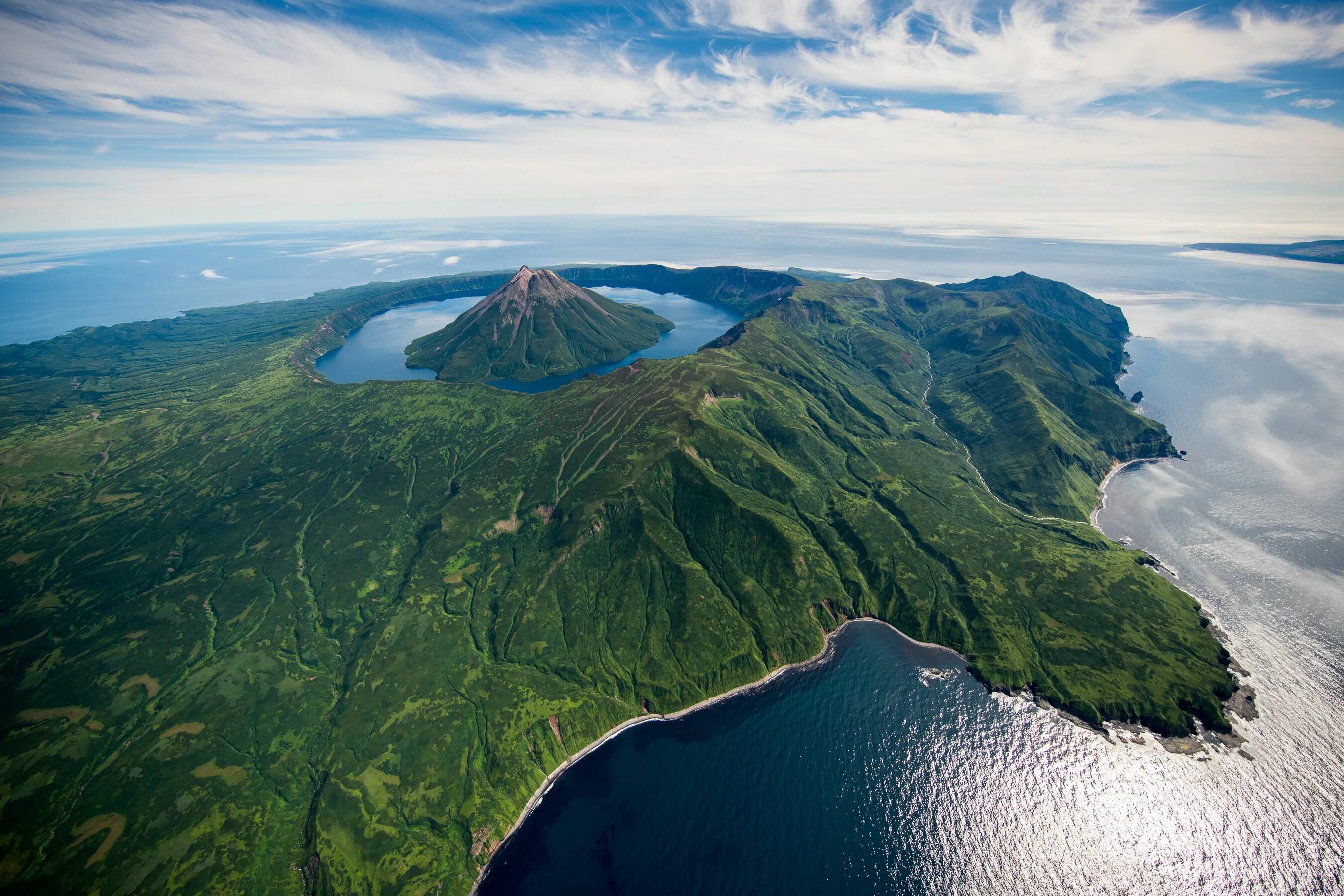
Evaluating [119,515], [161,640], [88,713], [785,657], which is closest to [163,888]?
[88,713]

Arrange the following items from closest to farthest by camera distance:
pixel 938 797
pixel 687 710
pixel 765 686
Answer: pixel 938 797 < pixel 687 710 < pixel 765 686

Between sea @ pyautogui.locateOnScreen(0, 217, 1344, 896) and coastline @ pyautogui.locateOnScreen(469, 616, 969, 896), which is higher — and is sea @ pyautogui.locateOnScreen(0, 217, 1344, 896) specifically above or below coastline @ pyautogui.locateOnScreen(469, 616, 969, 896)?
above

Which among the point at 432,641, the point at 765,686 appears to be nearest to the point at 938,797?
the point at 765,686

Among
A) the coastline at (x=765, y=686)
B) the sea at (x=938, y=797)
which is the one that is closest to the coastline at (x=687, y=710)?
the coastline at (x=765, y=686)

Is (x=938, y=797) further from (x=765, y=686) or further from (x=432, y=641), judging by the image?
(x=432, y=641)

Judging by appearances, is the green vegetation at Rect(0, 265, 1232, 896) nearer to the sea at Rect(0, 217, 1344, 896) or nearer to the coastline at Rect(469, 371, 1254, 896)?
the coastline at Rect(469, 371, 1254, 896)

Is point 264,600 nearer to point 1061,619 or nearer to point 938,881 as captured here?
point 938,881

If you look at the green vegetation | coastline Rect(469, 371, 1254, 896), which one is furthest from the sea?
the green vegetation

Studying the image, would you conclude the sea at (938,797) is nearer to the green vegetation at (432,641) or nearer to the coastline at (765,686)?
the coastline at (765,686)

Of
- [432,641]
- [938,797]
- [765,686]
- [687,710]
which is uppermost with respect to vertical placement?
[432,641]
